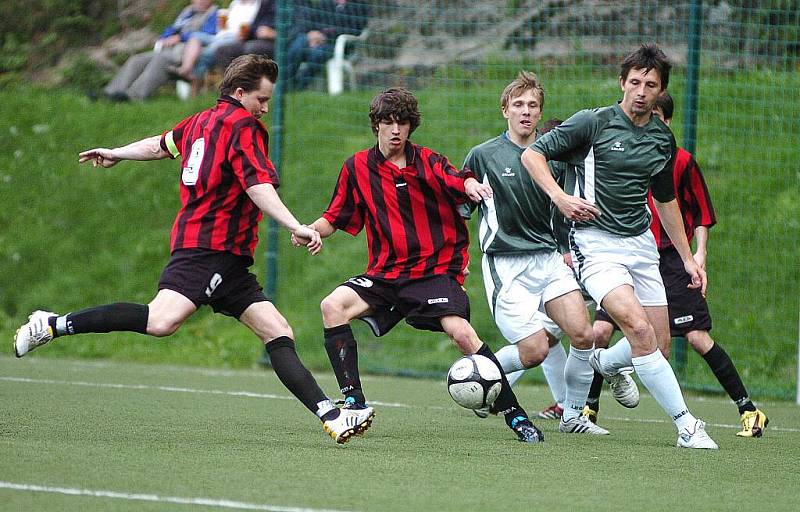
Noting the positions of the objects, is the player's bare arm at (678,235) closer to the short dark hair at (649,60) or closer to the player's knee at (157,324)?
the short dark hair at (649,60)

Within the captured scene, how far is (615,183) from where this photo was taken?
21.1ft

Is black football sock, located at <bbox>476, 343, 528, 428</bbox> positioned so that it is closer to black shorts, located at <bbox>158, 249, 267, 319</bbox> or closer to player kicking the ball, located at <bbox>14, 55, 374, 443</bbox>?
player kicking the ball, located at <bbox>14, 55, 374, 443</bbox>

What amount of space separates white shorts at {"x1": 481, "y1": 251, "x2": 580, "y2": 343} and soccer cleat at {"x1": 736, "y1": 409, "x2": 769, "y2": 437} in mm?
1223

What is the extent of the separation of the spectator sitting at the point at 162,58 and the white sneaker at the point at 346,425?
10237 mm

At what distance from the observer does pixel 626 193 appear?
6461 mm

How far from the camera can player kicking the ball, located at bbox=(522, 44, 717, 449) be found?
246 inches

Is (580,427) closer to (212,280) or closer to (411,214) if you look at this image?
(411,214)

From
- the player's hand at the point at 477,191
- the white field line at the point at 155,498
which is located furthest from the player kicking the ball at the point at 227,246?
the white field line at the point at 155,498

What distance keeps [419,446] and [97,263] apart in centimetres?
862

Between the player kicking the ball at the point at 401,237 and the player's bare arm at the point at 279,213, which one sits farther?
the player kicking the ball at the point at 401,237

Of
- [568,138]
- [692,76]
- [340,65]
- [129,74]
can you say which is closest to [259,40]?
[340,65]

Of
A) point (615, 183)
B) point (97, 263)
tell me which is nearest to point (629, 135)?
point (615, 183)

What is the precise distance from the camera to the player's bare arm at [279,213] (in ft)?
18.7

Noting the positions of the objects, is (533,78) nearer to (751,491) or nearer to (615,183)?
(615,183)
